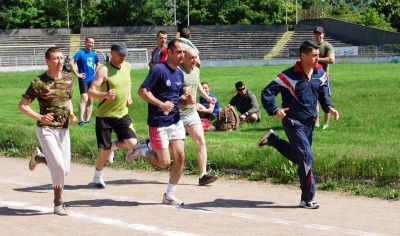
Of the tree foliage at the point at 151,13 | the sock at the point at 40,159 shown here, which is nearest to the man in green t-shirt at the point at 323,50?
the sock at the point at 40,159

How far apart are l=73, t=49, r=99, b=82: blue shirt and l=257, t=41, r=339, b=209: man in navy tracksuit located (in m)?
9.60

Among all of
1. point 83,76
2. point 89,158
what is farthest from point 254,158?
point 83,76

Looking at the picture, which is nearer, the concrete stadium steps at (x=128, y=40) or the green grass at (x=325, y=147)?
the green grass at (x=325, y=147)

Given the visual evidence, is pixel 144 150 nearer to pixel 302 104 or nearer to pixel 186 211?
pixel 186 211

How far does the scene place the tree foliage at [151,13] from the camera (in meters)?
78.5

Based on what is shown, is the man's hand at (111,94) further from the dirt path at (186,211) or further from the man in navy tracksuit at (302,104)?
the man in navy tracksuit at (302,104)

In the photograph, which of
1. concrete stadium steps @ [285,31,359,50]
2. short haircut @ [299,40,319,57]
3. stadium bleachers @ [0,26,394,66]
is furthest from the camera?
concrete stadium steps @ [285,31,359,50]

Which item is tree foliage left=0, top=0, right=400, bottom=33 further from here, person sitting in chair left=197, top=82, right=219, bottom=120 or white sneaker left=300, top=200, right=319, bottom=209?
white sneaker left=300, top=200, right=319, bottom=209

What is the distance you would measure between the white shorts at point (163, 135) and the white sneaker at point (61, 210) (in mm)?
1309

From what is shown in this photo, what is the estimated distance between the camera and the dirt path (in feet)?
25.4

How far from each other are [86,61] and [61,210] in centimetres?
973

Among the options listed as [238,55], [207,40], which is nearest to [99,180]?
[238,55]

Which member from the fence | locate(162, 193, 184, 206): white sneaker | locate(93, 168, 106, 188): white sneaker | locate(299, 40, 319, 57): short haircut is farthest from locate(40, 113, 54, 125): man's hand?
the fence

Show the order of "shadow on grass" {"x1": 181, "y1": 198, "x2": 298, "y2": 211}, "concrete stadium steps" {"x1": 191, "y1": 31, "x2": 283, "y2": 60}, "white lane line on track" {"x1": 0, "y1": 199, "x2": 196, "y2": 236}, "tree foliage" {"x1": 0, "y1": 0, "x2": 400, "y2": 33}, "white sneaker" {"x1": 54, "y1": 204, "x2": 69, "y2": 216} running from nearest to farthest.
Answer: "white lane line on track" {"x1": 0, "y1": 199, "x2": 196, "y2": 236}
"white sneaker" {"x1": 54, "y1": 204, "x2": 69, "y2": 216}
"shadow on grass" {"x1": 181, "y1": 198, "x2": 298, "y2": 211}
"concrete stadium steps" {"x1": 191, "y1": 31, "x2": 283, "y2": 60}
"tree foliage" {"x1": 0, "y1": 0, "x2": 400, "y2": 33}
